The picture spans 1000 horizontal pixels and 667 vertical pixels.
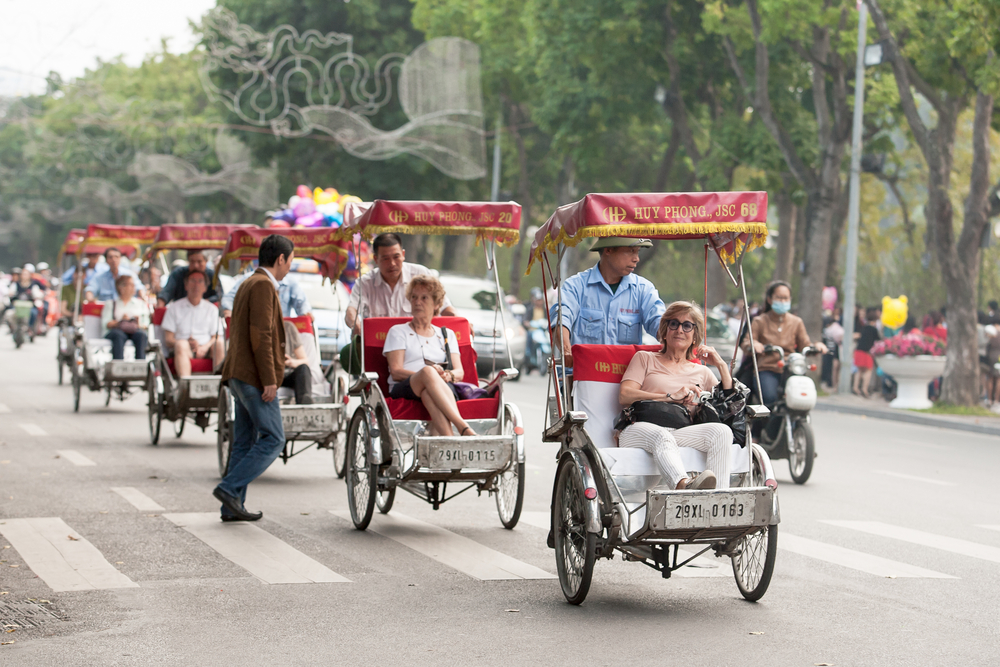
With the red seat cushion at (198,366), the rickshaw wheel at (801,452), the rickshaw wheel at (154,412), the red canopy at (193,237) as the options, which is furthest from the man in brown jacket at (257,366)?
the red canopy at (193,237)

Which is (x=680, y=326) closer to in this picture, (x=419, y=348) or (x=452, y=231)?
(x=419, y=348)

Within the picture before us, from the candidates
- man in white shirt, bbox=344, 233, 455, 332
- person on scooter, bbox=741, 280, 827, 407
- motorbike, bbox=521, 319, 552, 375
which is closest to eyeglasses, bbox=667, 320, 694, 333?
man in white shirt, bbox=344, 233, 455, 332

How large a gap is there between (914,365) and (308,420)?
45.6 ft

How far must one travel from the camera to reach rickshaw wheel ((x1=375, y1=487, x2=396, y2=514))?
937 cm

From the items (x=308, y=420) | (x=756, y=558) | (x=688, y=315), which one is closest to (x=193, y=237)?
(x=308, y=420)

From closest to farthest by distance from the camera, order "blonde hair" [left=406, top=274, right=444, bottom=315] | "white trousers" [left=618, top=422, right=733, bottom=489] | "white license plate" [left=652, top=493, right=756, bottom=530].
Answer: "white license plate" [left=652, top=493, right=756, bottom=530] < "white trousers" [left=618, top=422, right=733, bottom=489] < "blonde hair" [left=406, top=274, right=444, bottom=315]

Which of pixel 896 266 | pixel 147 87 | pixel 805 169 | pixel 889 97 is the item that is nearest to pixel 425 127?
pixel 805 169

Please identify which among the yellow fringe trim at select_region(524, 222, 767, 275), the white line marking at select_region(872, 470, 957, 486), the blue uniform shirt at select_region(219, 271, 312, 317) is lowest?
the white line marking at select_region(872, 470, 957, 486)

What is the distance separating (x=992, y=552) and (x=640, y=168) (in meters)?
34.3

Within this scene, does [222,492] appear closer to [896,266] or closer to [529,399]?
[529,399]

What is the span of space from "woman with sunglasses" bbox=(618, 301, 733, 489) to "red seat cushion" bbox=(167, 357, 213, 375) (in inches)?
285

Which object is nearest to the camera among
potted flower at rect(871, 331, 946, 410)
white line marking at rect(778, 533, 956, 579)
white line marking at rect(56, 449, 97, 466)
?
white line marking at rect(778, 533, 956, 579)

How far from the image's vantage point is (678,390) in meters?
7.23

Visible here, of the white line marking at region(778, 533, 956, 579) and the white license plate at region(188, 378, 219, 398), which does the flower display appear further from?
the white line marking at region(778, 533, 956, 579)
